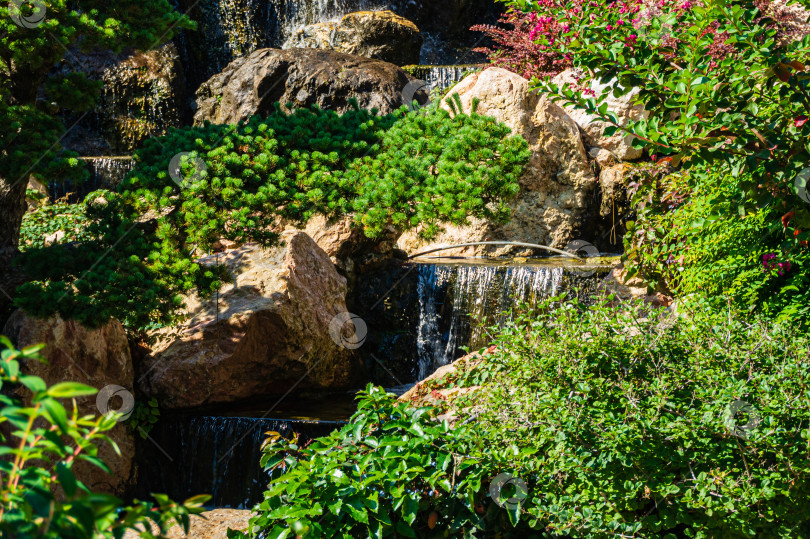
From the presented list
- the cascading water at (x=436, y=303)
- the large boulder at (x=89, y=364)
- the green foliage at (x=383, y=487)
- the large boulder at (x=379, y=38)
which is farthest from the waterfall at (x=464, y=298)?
the large boulder at (x=379, y=38)

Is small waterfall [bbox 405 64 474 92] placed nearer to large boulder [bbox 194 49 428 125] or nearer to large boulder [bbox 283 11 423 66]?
large boulder [bbox 194 49 428 125]

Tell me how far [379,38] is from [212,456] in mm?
10280

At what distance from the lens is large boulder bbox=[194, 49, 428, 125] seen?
36.4ft

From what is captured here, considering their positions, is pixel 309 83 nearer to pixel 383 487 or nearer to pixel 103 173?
pixel 103 173

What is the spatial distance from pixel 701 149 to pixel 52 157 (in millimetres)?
4730

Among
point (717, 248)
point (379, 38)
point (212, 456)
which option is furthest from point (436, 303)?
point (379, 38)

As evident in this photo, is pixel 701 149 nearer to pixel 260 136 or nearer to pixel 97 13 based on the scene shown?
pixel 260 136

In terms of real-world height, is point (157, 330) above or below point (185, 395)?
above

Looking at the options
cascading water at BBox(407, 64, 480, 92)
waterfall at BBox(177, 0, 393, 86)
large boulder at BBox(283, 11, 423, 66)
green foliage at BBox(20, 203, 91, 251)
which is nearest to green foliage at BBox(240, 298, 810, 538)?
green foliage at BBox(20, 203, 91, 251)

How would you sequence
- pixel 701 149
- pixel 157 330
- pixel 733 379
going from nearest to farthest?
pixel 733 379
pixel 701 149
pixel 157 330

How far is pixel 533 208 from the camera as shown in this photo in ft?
32.2

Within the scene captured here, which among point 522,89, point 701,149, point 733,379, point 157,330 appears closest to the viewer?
point 733,379

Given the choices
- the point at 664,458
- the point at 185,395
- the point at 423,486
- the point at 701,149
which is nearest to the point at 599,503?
the point at 664,458

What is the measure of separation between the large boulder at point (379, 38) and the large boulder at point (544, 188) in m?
4.46
